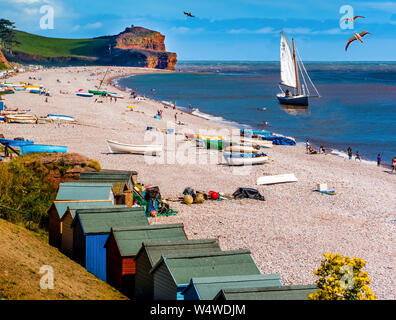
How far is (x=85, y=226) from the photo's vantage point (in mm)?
17406

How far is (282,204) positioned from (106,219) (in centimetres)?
1446

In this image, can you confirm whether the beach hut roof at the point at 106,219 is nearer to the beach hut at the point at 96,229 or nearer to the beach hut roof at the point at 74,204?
the beach hut at the point at 96,229

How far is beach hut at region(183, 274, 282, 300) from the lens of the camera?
1188 centimetres

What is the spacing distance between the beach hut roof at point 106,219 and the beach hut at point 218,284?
5.72 m

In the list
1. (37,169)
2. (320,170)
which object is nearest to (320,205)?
(320,170)

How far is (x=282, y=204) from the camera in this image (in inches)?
1156

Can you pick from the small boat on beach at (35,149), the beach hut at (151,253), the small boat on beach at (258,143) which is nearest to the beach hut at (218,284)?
the beach hut at (151,253)

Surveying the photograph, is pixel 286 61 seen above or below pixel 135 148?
above

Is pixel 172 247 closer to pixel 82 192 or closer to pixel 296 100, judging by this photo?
pixel 82 192

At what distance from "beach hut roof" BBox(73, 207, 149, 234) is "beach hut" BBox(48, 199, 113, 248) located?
1994 mm

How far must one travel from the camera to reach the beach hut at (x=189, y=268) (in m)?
13.0

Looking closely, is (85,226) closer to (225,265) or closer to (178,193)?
(225,265)

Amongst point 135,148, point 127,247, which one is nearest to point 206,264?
point 127,247
